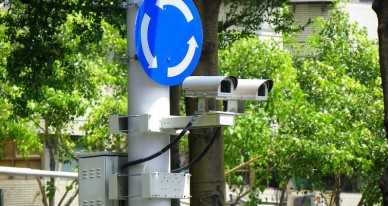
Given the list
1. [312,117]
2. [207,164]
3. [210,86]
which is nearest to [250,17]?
[207,164]

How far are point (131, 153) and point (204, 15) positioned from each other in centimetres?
496

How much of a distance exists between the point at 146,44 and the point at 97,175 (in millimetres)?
854

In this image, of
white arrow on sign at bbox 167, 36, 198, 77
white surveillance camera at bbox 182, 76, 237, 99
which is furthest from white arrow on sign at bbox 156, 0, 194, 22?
white surveillance camera at bbox 182, 76, 237, 99

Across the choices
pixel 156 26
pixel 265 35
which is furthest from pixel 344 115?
pixel 156 26

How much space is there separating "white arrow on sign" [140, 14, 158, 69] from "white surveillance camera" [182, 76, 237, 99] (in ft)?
1.21

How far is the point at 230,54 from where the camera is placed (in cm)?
2836

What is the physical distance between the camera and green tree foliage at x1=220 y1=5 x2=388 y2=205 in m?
27.2

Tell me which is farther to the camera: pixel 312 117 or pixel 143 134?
pixel 312 117

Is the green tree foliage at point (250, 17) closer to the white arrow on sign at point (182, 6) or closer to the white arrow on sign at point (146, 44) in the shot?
the white arrow on sign at point (182, 6)

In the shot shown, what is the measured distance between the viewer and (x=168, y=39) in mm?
6684

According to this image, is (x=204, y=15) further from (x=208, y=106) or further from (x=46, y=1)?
(x=208, y=106)

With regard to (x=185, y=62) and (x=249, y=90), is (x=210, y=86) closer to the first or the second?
(x=249, y=90)

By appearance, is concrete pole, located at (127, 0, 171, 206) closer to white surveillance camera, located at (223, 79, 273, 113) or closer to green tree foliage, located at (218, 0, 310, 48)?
white surveillance camera, located at (223, 79, 273, 113)

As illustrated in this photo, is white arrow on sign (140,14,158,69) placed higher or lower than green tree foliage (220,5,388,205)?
lower
